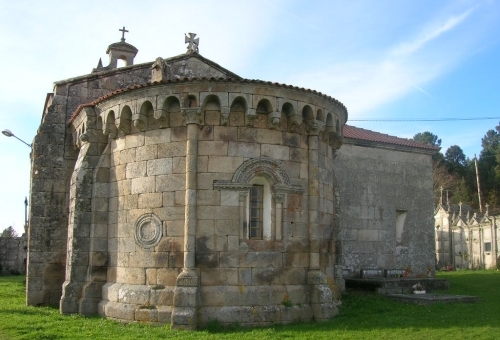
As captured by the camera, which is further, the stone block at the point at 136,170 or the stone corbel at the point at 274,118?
the stone block at the point at 136,170

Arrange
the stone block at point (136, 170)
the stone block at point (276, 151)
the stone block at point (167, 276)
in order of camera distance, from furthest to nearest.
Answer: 1. the stone block at point (136, 170)
2. the stone block at point (276, 151)
3. the stone block at point (167, 276)

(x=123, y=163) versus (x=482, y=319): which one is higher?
(x=123, y=163)

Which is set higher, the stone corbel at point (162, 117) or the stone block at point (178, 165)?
the stone corbel at point (162, 117)

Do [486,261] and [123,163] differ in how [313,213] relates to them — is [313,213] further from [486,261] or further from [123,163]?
[486,261]

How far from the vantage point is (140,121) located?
11734 millimetres

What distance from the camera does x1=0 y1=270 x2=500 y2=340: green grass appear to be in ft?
32.0

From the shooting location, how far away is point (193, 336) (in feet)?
31.4


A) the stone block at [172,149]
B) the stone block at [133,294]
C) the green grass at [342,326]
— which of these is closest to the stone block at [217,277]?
the green grass at [342,326]

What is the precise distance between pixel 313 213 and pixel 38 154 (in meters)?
8.26

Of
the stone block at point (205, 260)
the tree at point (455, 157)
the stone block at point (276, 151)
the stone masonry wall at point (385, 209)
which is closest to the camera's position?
the stone block at point (205, 260)

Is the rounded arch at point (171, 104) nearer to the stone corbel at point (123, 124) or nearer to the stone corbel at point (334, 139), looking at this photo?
the stone corbel at point (123, 124)

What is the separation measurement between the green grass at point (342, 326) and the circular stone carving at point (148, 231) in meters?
1.75

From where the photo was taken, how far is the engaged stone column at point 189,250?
33.7 feet

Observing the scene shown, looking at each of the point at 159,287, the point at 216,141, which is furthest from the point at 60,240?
the point at 216,141
